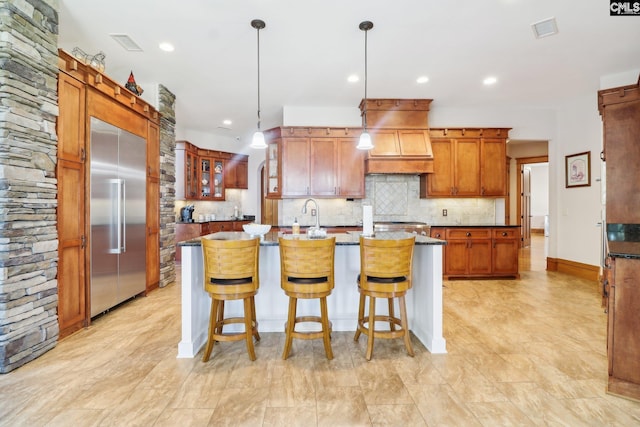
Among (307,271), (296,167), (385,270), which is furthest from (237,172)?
(385,270)

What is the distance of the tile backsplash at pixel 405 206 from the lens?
5.69 meters

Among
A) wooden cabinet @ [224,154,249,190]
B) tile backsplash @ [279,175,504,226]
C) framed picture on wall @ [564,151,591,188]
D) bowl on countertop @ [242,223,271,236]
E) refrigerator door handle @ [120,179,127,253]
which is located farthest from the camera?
wooden cabinet @ [224,154,249,190]

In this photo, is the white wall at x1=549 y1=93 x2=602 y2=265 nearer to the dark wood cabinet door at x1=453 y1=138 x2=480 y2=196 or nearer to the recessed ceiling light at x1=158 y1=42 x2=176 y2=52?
the dark wood cabinet door at x1=453 y1=138 x2=480 y2=196

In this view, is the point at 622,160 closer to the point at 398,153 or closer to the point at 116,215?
the point at 398,153

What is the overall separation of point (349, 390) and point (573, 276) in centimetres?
521

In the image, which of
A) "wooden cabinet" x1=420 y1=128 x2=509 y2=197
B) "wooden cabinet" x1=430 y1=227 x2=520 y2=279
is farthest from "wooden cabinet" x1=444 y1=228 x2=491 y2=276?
"wooden cabinet" x1=420 y1=128 x2=509 y2=197

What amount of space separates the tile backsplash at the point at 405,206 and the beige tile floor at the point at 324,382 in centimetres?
272

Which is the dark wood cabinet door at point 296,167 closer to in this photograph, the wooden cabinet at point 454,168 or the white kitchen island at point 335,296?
the wooden cabinet at point 454,168

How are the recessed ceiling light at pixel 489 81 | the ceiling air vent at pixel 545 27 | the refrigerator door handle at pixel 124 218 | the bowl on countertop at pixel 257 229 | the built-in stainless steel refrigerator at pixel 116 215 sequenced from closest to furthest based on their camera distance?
the bowl on countertop at pixel 257 229 < the ceiling air vent at pixel 545 27 < the built-in stainless steel refrigerator at pixel 116 215 < the refrigerator door handle at pixel 124 218 < the recessed ceiling light at pixel 489 81

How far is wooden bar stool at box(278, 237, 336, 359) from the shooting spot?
2.35 meters

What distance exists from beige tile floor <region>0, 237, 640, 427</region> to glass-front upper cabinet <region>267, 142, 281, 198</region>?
9.81 ft

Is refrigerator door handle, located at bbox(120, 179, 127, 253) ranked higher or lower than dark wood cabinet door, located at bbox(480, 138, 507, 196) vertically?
lower

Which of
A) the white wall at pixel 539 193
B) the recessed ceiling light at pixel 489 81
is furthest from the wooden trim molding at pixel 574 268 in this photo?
the white wall at pixel 539 193

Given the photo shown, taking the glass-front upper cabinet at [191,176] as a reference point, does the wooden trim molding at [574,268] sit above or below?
below
